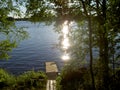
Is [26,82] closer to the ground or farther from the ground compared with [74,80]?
closer to the ground

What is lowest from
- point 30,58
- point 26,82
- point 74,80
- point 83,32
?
point 26,82

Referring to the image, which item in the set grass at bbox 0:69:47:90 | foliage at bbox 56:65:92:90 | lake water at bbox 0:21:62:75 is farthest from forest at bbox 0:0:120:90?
lake water at bbox 0:21:62:75

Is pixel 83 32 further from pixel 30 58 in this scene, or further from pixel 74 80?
pixel 30 58

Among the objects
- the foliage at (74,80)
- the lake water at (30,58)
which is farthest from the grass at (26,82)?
the lake water at (30,58)

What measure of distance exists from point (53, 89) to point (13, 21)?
6108 mm

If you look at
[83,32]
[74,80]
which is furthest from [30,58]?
[83,32]

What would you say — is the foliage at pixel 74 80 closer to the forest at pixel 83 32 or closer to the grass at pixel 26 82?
the forest at pixel 83 32

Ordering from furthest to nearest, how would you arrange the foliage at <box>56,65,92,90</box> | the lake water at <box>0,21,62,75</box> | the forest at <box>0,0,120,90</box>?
the lake water at <box>0,21,62,75</box> < the foliage at <box>56,65,92,90</box> < the forest at <box>0,0,120,90</box>

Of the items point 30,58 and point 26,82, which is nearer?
point 26,82

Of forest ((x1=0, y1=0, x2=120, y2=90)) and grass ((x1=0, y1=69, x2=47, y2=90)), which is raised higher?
forest ((x1=0, y1=0, x2=120, y2=90))

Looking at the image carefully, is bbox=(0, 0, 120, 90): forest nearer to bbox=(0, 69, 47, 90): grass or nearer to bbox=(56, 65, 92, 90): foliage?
bbox=(56, 65, 92, 90): foliage

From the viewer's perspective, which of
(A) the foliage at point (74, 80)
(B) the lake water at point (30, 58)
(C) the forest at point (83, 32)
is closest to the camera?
(C) the forest at point (83, 32)

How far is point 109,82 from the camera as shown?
15555 mm

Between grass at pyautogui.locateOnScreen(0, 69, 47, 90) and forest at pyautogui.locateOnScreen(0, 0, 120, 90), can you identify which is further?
grass at pyautogui.locateOnScreen(0, 69, 47, 90)
